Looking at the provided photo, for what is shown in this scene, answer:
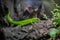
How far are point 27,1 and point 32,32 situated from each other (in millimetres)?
1276

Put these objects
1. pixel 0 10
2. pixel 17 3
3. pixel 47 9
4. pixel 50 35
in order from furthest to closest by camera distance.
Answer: pixel 47 9
pixel 17 3
pixel 0 10
pixel 50 35

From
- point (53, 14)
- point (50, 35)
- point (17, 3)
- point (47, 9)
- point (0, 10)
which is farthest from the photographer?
point (47, 9)

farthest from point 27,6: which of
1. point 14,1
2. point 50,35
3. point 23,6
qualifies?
point 50,35

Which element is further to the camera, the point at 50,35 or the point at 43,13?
the point at 43,13

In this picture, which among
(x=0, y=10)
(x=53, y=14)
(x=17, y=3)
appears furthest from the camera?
(x=17, y=3)

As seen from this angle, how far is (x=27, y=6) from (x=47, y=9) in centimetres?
66

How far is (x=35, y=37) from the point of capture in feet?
10.9

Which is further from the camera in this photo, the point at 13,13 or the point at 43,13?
the point at 43,13

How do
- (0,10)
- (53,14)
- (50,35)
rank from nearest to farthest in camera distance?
1. (50,35)
2. (0,10)
3. (53,14)

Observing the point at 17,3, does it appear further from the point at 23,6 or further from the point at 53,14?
the point at 53,14

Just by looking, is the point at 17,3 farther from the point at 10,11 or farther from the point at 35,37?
the point at 35,37

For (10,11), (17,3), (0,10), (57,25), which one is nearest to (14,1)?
(17,3)

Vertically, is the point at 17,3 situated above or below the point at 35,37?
above

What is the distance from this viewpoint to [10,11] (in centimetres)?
413
